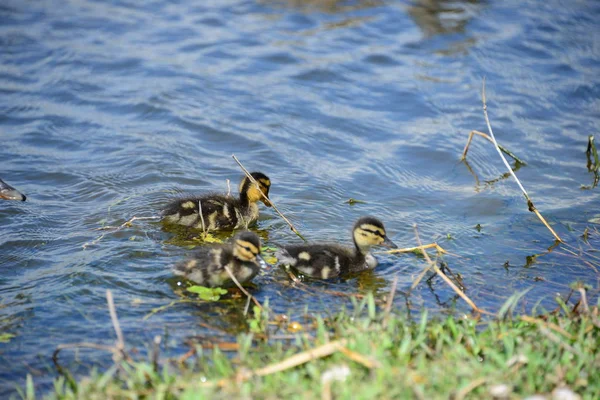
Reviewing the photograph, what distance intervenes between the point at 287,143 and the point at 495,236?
2620mm

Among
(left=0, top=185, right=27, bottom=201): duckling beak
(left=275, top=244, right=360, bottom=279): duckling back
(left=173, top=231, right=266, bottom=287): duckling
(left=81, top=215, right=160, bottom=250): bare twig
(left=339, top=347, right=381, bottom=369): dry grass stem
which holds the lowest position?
(left=81, top=215, right=160, bottom=250): bare twig

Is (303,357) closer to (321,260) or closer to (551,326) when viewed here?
(551,326)

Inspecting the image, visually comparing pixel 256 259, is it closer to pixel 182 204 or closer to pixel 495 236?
pixel 182 204

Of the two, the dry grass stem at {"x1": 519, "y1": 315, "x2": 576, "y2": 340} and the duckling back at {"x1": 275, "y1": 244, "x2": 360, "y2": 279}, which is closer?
the dry grass stem at {"x1": 519, "y1": 315, "x2": 576, "y2": 340}

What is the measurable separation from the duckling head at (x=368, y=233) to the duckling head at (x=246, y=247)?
83 centimetres

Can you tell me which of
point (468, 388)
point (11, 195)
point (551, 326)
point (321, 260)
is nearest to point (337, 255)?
point (321, 260)

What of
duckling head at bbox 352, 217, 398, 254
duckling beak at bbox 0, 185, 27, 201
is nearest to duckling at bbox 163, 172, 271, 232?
duckling head at bbox 352, 217, 398, 254

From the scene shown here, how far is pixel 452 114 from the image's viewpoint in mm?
8359

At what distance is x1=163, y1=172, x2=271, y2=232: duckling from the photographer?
18.3ft

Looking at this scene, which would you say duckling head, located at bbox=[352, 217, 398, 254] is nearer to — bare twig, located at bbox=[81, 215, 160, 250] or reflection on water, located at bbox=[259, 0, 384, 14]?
bare twig, located at bbox=[81, 215, 160, 250]

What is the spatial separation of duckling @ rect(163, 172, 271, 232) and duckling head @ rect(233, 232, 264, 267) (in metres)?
0.91

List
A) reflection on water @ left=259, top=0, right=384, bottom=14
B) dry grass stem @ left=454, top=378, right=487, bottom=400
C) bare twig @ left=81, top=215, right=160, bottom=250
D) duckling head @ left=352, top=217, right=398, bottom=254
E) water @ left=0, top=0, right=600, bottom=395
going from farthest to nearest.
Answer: reflection on water @ left=259, top=0, right=384, bottom=14 < bare twig @ left=81, top=215, right=160, bottom=250 < duckling head @ left=352, top=217, right=398, bottom=254 < water @ left=0, top=0, right=600, bottom=395 < dry grass stem @ left=454, top=378, right=487, bottom=400

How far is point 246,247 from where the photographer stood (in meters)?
4.45

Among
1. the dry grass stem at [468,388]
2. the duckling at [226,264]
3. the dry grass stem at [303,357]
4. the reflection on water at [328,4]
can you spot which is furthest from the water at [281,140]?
the dry grass stem at [468,388]
